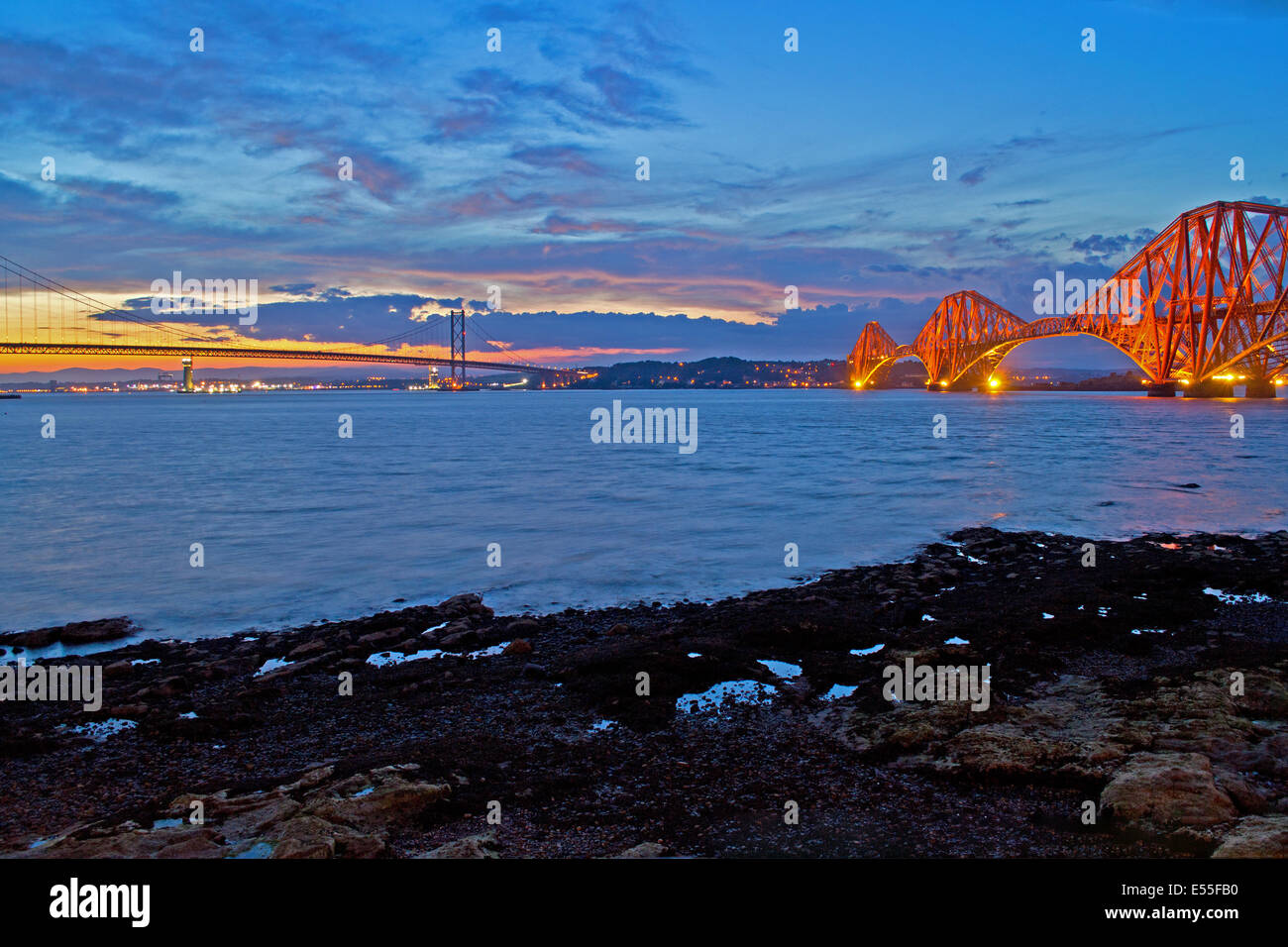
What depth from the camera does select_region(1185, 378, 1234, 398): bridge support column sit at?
74.6 metres

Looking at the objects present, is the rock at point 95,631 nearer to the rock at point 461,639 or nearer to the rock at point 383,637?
the rock at point 383,637

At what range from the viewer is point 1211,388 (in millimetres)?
74875

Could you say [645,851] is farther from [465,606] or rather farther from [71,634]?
[71,634]

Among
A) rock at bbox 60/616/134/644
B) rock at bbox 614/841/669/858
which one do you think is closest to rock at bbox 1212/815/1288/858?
rock at bbox 614/841/669/858

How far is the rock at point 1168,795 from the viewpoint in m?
3.85

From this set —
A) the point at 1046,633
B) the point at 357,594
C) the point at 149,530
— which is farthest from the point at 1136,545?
the point at 149,530

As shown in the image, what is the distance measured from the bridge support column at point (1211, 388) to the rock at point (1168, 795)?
286ft

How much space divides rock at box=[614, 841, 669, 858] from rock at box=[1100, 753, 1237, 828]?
238 centimetres

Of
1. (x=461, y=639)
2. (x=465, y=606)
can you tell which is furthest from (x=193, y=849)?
(x=465, y=606)

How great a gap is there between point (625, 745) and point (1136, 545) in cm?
1144

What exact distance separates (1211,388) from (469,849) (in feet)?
300

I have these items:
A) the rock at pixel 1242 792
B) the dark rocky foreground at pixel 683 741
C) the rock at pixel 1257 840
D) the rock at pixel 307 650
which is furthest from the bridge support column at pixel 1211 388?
the rock at pixel 307 650
